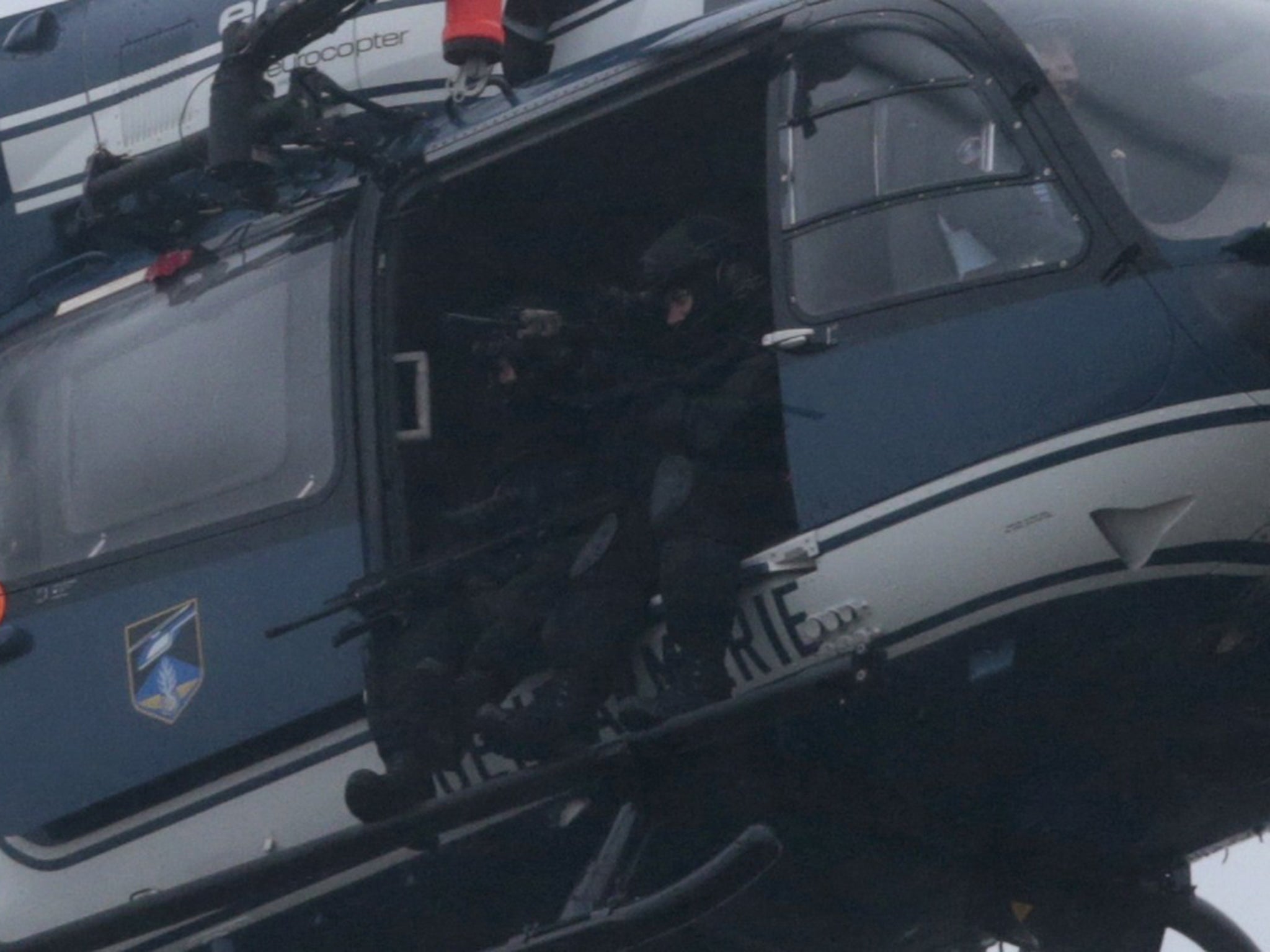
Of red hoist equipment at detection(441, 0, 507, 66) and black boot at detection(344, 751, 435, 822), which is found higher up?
red hoist equipment at detection(441, 0, 507, 66)

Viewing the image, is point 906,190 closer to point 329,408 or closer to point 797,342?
point 797,342

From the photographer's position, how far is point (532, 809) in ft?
17.7

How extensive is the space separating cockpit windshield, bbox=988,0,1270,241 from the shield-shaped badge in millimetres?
2437

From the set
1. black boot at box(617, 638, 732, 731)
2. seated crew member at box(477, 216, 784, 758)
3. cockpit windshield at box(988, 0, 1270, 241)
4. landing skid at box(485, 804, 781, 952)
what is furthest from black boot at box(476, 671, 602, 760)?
cockpit windshield at box(988, 0, 1270, 241)

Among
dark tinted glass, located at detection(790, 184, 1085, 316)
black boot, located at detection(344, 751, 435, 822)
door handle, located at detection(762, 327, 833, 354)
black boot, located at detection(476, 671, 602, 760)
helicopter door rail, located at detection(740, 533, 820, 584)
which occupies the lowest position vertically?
black boot, located at detection(344, 751, 435, 822)

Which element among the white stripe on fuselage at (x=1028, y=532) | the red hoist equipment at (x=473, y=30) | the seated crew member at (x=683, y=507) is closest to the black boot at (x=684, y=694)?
the seated crew member at (x=683, y=507)

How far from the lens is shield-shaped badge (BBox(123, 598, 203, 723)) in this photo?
19.2ft

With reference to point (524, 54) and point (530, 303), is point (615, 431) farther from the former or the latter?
point (524, 54)

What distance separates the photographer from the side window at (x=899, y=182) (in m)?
4.94

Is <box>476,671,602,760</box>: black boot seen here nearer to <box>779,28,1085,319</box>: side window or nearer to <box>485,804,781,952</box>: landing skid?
<box>485,804,781,952</box>: landing skid

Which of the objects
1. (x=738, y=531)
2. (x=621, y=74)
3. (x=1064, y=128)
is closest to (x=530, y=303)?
(x=621, y=74)

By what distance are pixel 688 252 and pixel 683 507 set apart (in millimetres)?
634

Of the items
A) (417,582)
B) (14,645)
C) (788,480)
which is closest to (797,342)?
(788,480)

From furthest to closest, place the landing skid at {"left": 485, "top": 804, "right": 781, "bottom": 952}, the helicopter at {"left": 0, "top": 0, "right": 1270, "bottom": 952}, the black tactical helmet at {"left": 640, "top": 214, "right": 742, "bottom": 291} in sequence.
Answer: the black tactical helmet at {"left": 640, "top": 214, "right": 742, "bottom": 291}, the helicopter at {"left": 0, "top": 0, "right": 1270, "bottom": 952}, the landing skid at {"left": 485, "top": 804, "right": 781, "bottom": 952}
